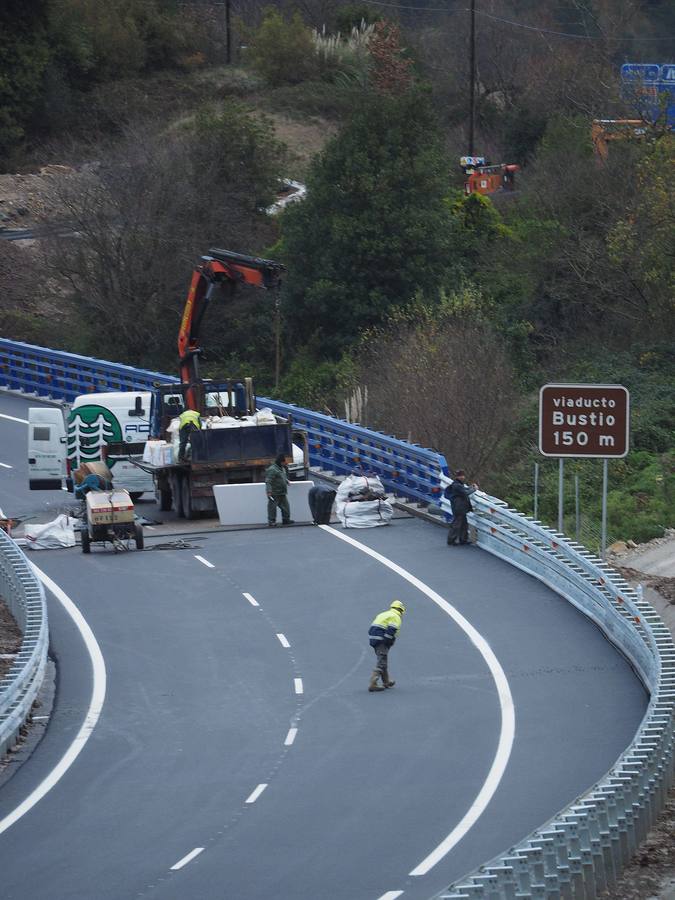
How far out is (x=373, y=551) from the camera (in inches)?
1162

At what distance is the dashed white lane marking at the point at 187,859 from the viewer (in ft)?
50.5

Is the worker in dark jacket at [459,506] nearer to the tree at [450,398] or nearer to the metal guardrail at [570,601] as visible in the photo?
the metal guardrail at [570,601]

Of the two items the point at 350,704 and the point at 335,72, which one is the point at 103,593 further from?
the point at 335,72

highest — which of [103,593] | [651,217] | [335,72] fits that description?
[335,72]

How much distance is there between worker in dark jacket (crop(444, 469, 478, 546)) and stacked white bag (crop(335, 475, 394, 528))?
2.21 meters

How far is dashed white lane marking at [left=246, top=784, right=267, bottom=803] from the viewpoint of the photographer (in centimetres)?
1745

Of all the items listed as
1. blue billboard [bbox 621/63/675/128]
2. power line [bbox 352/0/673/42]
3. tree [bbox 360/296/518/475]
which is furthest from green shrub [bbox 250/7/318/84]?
tree [bbox 360/296/518/475]

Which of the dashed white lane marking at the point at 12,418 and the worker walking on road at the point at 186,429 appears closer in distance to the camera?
the worker walking on road at the point at 186,429

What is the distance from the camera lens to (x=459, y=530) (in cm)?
2952

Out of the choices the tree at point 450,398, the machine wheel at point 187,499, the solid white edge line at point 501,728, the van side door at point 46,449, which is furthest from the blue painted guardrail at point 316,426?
the van side door at point 46,449

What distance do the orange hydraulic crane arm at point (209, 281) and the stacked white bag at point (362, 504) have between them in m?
4.23

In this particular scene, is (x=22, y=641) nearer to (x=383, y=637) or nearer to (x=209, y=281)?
(x=383, y=637)

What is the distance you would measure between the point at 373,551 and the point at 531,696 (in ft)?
28.8

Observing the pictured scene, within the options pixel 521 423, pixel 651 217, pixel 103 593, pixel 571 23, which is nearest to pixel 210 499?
pixel 103 593
